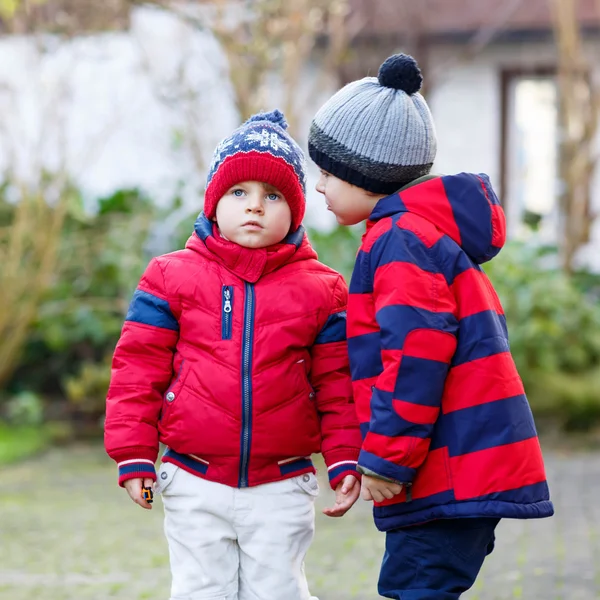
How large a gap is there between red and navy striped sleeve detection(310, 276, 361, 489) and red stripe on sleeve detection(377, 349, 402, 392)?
1.04ft

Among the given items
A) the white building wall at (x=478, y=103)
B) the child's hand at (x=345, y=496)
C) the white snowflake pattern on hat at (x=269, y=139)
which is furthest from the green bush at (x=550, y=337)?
the child's hand at (x=345, y=496)

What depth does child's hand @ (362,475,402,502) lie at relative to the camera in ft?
8.81

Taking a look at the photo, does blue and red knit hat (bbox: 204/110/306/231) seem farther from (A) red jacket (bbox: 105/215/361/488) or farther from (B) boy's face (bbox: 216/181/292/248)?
(A) red jacket (bbox: 105/215/361/488)

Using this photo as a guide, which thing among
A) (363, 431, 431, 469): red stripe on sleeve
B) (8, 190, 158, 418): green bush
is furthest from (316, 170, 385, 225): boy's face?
(8, 190, 158, 418): green bush

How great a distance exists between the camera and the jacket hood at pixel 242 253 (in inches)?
117

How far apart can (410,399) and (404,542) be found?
0.40 meters

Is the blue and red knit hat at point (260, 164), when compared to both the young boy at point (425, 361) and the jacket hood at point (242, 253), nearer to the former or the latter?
the jacket hood at point (242, 253)

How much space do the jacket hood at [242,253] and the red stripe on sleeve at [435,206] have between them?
1.28ft

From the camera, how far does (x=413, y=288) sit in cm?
266

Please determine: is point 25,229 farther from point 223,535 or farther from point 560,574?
point 223,535

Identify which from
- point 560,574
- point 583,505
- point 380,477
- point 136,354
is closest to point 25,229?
point 583,505

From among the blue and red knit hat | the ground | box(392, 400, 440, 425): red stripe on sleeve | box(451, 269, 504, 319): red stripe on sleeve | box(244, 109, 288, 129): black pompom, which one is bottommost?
the ground

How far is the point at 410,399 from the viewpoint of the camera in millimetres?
2643

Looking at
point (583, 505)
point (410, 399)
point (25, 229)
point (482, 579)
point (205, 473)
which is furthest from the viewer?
point (25, 229)
